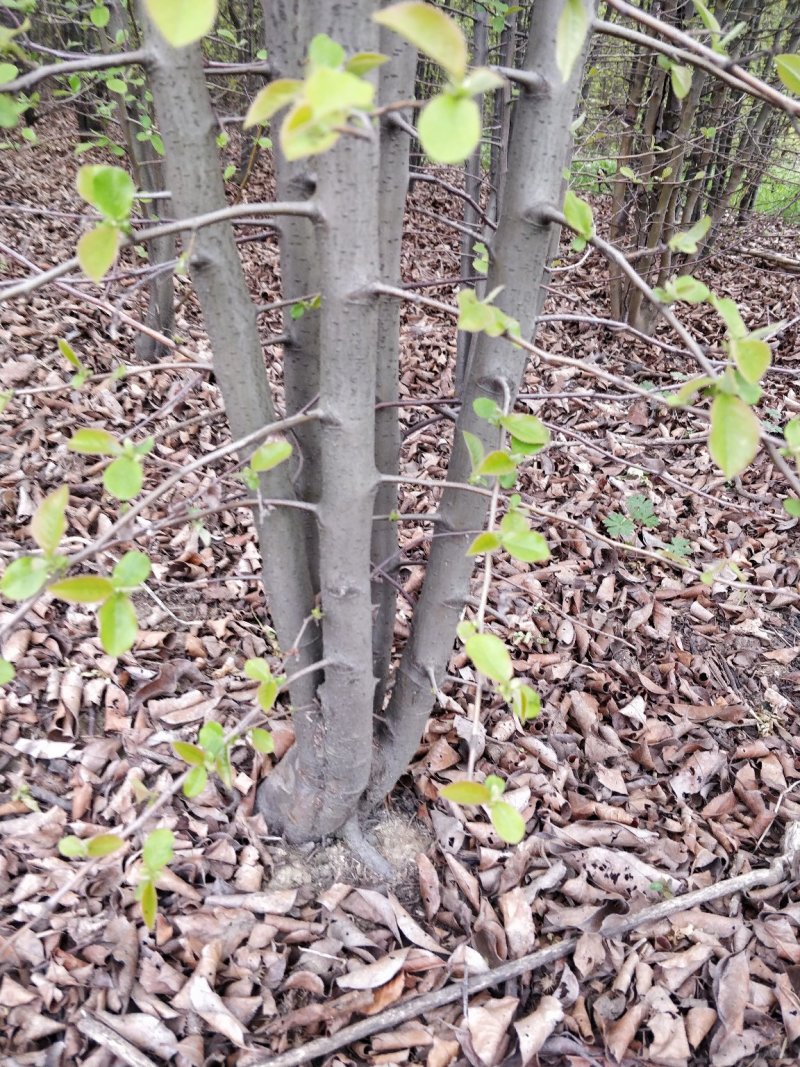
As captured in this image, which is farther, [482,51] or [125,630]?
[482,51]

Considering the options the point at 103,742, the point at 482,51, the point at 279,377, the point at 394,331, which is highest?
the point at 482,51

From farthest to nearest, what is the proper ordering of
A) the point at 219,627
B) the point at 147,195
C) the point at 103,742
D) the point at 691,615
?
the point at 691,615, the point at 219,627, the point at 103,742, the point at 147,195

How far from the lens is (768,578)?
8.98ft

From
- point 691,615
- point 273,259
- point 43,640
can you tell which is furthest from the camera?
point 273,259

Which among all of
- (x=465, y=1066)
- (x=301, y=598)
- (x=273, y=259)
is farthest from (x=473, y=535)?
(x=273, y=259)

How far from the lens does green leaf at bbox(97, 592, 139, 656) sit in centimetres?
68

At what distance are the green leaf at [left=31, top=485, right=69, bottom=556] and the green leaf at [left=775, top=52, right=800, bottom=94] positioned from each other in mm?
849

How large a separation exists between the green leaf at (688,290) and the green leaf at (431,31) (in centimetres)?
40

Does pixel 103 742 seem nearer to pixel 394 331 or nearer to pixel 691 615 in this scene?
pixel 394 331

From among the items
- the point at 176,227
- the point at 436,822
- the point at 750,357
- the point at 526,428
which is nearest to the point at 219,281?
the point at 176,227

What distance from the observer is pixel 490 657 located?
2.28 feet

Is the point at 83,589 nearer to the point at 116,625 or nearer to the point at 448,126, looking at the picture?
the point at 116,625

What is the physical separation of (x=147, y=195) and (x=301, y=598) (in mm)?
777

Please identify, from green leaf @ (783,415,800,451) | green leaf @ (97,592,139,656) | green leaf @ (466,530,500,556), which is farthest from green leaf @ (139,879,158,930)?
green leaf @ (783,415,800,451)
